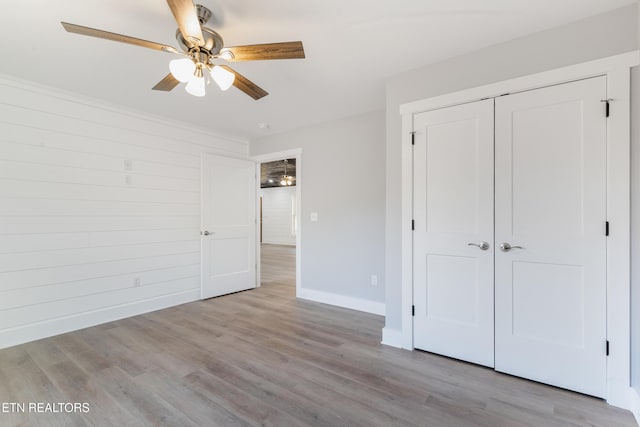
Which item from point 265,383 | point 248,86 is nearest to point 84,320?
point 265,383

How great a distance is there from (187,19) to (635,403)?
3.50m

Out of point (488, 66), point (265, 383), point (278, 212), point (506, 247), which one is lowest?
point (265, 383)

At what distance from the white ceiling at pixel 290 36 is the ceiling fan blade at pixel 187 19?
0.87 feet

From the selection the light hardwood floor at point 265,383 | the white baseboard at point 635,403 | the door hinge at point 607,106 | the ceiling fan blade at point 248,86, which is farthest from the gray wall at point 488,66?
the white baseboard at point 635,403

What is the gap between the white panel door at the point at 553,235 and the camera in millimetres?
1910

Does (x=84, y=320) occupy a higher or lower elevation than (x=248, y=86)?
lower

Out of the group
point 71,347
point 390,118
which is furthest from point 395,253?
point 71,347

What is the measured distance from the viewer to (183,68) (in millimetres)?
1723

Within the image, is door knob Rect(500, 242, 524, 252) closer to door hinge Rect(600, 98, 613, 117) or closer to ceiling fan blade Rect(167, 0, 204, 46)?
door hinge Rect(600, 98, 613, 117)

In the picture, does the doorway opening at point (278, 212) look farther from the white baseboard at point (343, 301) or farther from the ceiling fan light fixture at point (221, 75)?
the ceiling fan light fixture at point (221, 75)

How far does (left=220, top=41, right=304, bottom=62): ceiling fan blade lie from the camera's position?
5.57 feet

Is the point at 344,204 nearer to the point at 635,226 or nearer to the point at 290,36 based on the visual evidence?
the point at 290,36

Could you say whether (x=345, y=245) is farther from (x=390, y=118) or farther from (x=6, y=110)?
(x=6, y=110)

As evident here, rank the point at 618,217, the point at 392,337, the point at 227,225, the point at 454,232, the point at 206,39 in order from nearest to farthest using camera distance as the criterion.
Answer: the point at 618,217 → the point at 206,39 → the point at 454,232 → the point at 392,337 → the point at 227,225
